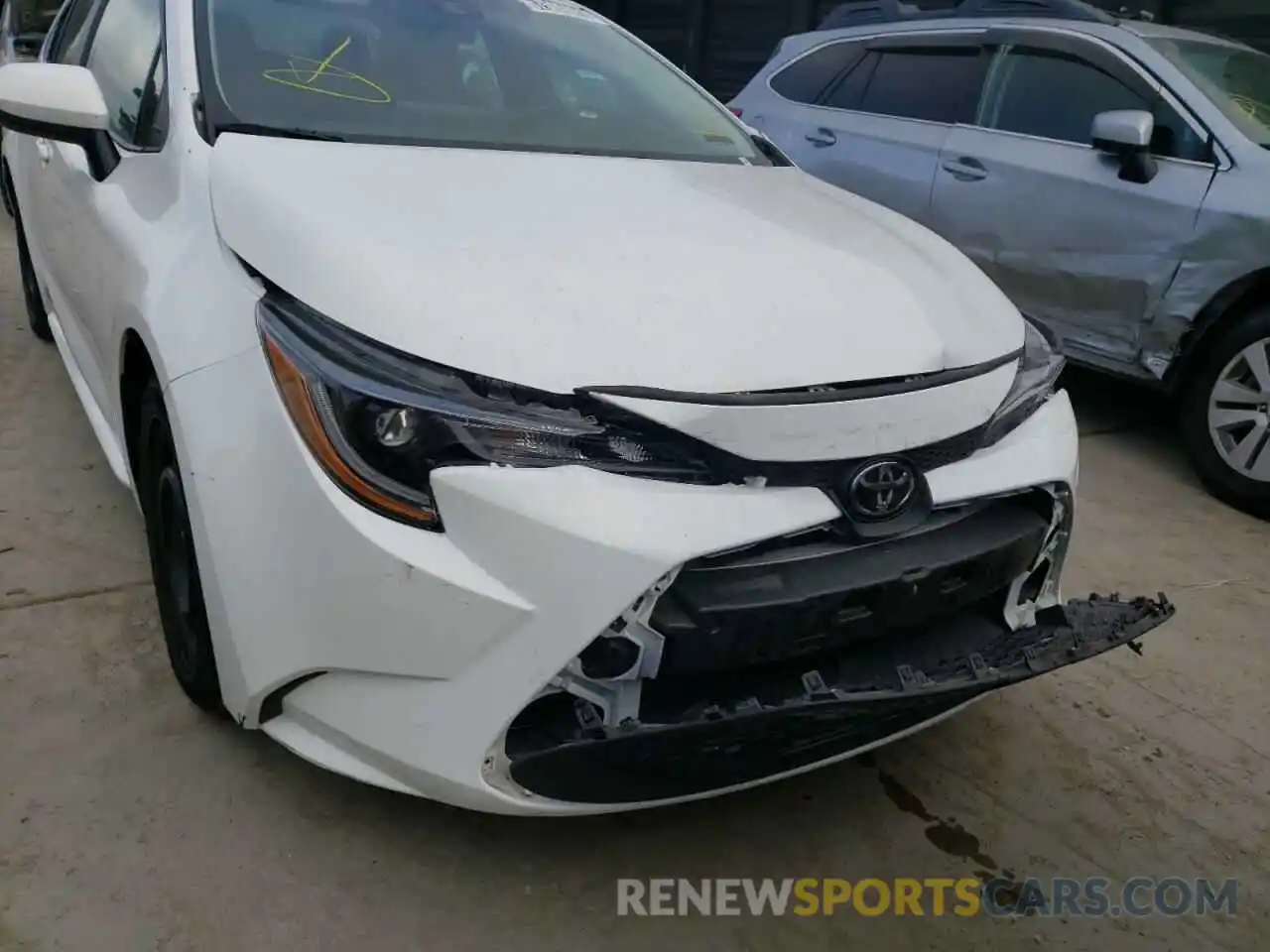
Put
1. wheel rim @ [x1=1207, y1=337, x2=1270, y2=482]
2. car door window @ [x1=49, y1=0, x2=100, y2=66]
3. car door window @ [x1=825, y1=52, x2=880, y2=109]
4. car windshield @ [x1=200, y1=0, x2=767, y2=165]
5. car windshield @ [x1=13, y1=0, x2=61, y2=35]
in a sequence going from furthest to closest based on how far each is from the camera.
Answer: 1. car windshield @ [x1=13, y1=0, x2=61, y2=35]
2. car door window @ [x1=825, y1=52, x2=880, y2=109]
3. wheel rim @ [x1=1207, y1=337, x2=1270, y2=482]
4. car door window @ [x1=49, y1=0, x2=100, y2=66]
5. car windshield @ [x1=200, y1=0, x2=767, y2=165]

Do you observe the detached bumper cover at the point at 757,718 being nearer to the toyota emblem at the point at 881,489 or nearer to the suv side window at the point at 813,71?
the toyota emblem at the point at 881,489

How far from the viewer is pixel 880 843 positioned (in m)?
2.11

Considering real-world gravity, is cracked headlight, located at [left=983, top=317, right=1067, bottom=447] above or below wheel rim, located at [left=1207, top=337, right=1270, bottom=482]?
above

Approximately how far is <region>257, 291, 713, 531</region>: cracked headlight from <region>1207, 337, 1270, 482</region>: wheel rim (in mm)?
2839

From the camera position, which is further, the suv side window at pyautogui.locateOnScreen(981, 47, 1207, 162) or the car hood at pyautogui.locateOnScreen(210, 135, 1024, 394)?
the suv side window at pyautogui.locateOnScreen(981, 47, 1207, 162)

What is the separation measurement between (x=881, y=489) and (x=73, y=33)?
338 centimetres

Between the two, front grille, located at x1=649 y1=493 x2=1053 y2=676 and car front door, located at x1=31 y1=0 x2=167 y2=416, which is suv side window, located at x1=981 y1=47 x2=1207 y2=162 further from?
car front door, located at x1=31 y1=0 x2=167 y2=416

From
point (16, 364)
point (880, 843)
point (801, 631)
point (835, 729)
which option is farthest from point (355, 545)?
point (16, 364)

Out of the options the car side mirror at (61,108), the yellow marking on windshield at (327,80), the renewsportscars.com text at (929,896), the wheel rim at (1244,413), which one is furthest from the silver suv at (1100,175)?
the car side mirror at (61,108)

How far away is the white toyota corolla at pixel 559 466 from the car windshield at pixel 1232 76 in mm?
2315

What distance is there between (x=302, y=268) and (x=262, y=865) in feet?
3.44

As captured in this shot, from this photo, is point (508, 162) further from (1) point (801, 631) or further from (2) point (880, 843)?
(2) point (880, 843)

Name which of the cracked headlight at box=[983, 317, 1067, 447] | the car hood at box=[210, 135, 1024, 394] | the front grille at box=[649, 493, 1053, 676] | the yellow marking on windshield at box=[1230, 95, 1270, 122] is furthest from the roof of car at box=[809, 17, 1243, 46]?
the front grille at box=[649, 493, 1053, 676]

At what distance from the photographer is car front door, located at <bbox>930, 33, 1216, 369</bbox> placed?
392 centimetres
